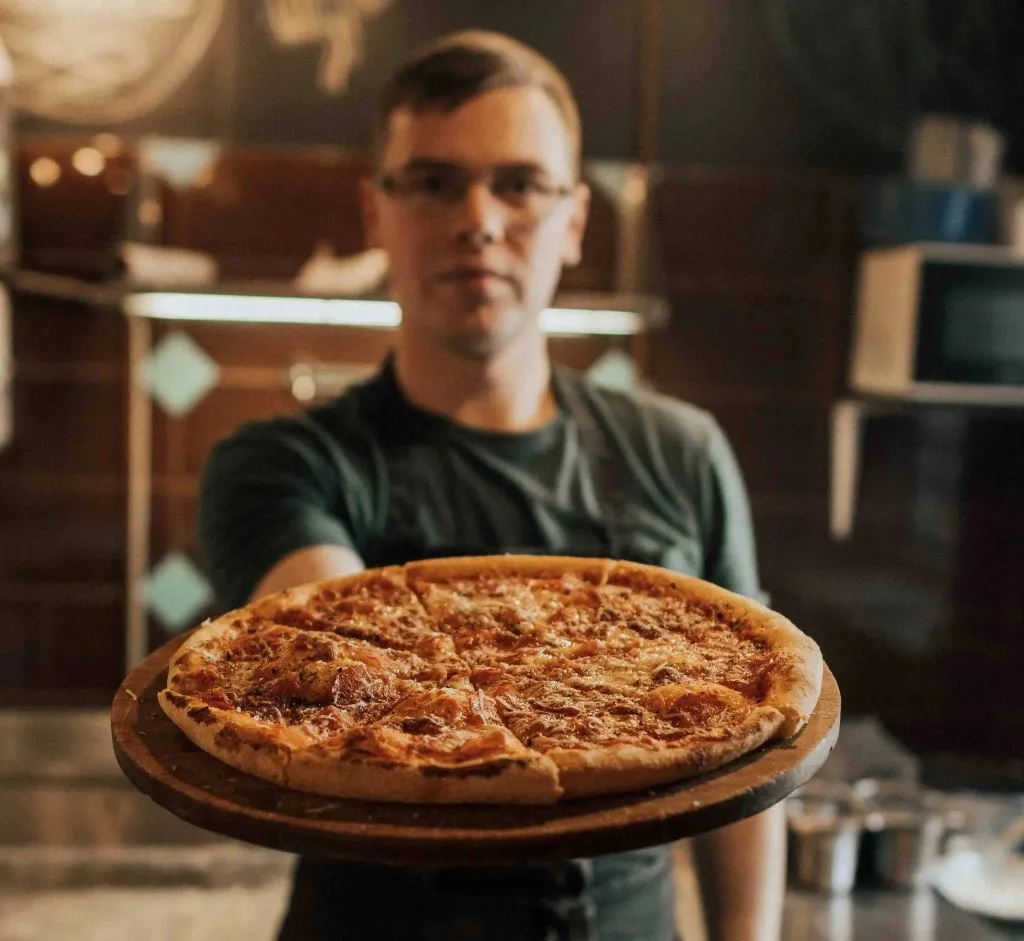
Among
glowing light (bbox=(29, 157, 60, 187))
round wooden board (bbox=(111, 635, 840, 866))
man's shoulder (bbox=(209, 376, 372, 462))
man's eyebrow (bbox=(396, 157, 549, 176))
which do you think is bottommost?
round wooden board (bbox=(111, 635, 840, 866))

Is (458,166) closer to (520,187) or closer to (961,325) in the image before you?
(520,187)

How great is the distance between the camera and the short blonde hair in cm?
168

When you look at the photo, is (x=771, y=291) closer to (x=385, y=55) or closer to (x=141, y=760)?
(x=385, y=55)

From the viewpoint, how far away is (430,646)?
1254mm

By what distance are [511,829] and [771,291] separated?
3.13m

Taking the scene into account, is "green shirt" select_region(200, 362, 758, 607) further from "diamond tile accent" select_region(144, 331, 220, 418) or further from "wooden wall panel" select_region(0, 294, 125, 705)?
"wooden wall panel" select_region(0, 294, 125, 705)

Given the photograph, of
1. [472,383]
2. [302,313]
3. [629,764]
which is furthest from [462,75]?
[302,313]

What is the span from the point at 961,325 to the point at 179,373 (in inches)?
97.6

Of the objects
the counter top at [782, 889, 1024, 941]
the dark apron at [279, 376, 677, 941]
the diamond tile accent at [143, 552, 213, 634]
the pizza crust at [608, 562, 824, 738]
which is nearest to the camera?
the pizza crust at [608, 562, 824, 738]

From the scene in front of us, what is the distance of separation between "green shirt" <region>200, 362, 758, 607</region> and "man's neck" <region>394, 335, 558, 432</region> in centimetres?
3

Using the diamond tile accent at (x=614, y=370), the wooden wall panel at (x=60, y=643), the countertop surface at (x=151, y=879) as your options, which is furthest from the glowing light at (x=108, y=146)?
the countertop surface at (x=151, y=879)

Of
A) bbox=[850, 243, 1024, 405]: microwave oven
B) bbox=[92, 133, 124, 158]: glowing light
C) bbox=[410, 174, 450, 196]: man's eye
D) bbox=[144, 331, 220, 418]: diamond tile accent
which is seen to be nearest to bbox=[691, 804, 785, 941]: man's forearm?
bbox=[410, 174, 450, 196]: man's eye

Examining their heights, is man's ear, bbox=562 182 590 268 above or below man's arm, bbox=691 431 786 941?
above

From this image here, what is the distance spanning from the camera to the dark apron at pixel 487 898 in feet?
4.69
